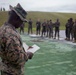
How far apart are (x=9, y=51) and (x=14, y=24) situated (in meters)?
0.43

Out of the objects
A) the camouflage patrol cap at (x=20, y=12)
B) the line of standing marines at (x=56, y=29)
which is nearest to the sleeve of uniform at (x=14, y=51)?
the camouflage patrol cap at (x=20, y=12)

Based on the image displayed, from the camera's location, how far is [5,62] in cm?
432

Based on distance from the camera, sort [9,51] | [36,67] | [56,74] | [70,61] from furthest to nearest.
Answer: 1. [70,61]
2. [36,67]
3. [56,74]
4. [9,51]

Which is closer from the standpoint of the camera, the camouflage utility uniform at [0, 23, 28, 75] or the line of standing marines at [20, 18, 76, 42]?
the camouflage utility uniform at [0, 23, 28, 75]

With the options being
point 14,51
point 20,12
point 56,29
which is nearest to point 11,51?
point 14,51

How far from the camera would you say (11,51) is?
13.6 feet

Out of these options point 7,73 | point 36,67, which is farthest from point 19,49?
point 36,67

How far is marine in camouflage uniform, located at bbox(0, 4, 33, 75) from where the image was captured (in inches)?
163

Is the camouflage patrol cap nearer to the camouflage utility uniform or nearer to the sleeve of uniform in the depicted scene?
the camouflage utility uniform

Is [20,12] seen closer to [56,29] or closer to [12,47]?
[12,47]

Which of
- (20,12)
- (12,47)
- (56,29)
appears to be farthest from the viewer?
(56,29)

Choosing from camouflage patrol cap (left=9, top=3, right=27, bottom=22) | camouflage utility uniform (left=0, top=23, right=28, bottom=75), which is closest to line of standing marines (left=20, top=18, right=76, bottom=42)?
camouflage patrol cap (left=9, top=3, right=27, bottom=22)

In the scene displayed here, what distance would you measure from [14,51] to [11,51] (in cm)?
4

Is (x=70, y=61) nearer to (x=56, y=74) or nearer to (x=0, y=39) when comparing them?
(x=56, y=74)
